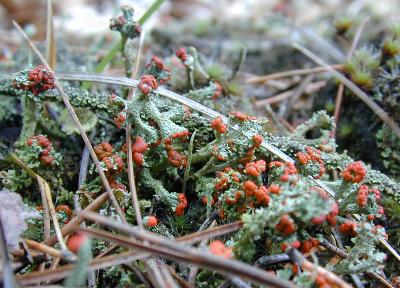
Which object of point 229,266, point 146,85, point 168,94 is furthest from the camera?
point 168,94

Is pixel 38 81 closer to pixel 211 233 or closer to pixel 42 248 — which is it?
pixel 42 248

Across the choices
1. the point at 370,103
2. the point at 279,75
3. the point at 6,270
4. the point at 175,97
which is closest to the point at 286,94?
the point at 279,75

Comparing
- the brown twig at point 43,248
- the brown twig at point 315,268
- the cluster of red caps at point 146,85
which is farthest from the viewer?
the cluster of red caps at point 146,85

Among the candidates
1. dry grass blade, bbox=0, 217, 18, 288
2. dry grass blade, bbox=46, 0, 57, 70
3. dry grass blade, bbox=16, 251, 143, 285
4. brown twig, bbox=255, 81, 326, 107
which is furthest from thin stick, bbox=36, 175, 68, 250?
brown twig, bbox=255, 81, 326, 107

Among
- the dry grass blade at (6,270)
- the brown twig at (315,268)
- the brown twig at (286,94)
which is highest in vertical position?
the brown twig at (286,94)

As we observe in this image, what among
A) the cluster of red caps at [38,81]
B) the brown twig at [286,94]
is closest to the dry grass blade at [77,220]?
the cluster of red caps at [38,81]

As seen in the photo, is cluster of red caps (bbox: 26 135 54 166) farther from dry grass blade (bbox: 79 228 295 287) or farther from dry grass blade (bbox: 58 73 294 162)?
dry grass blade (bbox: 79 228 295 287)

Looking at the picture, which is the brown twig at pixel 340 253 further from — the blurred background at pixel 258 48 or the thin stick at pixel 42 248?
the thin stick at pixel 42 248

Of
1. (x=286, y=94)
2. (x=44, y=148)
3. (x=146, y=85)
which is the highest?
(x=146, y=85)
